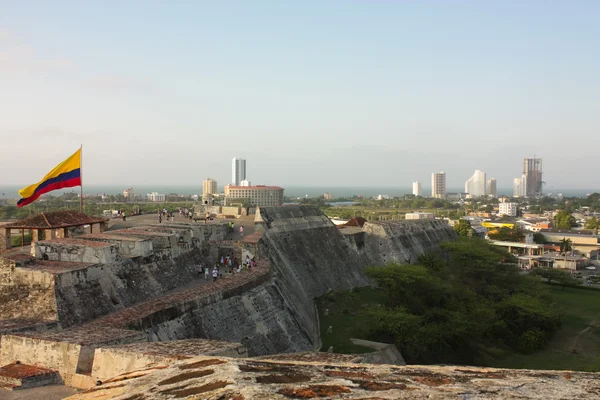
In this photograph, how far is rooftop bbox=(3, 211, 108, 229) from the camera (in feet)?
57.7

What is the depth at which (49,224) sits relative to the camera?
1769 cm

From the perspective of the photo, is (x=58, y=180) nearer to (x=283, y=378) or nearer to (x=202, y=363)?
(x=202, y=363)

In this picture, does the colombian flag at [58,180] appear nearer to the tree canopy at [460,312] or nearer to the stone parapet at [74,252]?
the stone parapet at [74,252]

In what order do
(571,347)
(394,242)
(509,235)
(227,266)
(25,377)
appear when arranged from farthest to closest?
(509,235) → (394,242) → (571,347) → (227,266) → (25,377)

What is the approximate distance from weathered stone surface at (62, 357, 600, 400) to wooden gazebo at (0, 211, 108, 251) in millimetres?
13043

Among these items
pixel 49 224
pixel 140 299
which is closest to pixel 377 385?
pixel 140 299

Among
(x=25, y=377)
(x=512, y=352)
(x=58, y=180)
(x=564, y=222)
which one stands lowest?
(x=512, y=352)

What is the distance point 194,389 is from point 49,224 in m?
14.6

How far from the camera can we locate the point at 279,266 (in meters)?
22.5

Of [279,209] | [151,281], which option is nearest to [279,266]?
[279,209]

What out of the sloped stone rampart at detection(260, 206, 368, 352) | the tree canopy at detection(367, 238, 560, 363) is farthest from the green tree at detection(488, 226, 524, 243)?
the sloped stone rampart at detection(260, 206, 368, 352)

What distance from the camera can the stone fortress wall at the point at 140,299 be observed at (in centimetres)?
970

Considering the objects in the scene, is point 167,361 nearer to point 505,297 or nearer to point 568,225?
point 505,297

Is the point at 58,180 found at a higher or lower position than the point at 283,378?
higher
